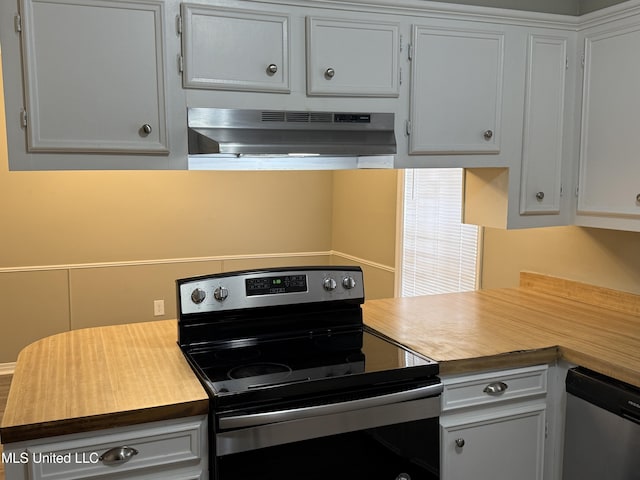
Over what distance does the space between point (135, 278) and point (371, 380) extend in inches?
132

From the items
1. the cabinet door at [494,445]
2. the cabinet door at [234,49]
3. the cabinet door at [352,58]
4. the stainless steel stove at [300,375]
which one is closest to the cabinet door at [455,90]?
the cabinet door at [352,58]

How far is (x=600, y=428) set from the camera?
2072 mm

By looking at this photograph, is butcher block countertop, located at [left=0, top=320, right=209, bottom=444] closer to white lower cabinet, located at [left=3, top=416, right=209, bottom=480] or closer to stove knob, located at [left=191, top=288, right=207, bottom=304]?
white lower cabinet, located at [left=3, top=416, right=209, bottom=480]

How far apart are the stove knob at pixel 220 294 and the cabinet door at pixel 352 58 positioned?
0.80 metres

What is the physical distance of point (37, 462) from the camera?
1596 mm

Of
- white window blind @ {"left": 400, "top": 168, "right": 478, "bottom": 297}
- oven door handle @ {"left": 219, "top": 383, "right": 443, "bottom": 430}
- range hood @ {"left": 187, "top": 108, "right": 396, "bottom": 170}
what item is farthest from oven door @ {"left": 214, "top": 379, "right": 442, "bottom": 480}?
white window blind @ {"left": 400, "top": 168, "right": 478, "bottom": 297}

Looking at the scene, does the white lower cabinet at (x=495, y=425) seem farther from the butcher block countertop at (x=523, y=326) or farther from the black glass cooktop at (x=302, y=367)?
the black glass cooktop at (x=302, y=367)

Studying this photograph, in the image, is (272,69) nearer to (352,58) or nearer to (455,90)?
(352,58)

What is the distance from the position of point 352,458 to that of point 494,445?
1.98ft

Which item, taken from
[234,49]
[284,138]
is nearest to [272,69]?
[234,49]

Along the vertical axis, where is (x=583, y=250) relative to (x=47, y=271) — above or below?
above

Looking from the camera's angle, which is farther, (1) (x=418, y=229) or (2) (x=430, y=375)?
(1) (x=418, y=229)

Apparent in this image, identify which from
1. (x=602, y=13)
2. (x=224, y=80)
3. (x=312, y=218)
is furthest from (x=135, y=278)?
(x=602, y=13)

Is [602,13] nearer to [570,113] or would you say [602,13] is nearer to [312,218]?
[570,113]
